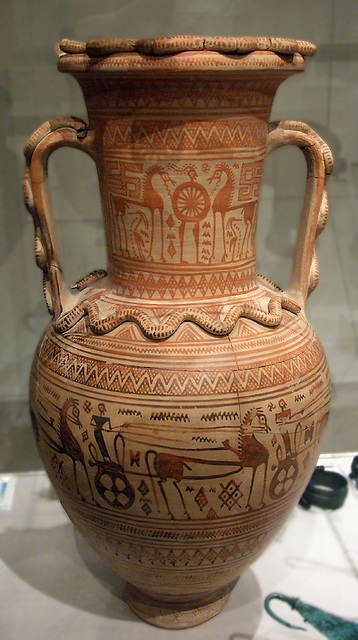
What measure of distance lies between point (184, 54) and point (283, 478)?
25.2 inches

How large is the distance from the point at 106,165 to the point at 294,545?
963 millimetres

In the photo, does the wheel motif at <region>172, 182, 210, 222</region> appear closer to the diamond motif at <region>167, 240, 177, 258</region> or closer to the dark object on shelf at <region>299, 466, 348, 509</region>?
the diamond motif at <region>167, 240, 177, 258</region>

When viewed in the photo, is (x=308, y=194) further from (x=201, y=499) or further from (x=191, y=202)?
(x=201, y=499)

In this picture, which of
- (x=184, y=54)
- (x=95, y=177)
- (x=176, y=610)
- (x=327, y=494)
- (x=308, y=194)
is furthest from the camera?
(x=95, y=177)

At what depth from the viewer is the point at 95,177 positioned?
172 cm

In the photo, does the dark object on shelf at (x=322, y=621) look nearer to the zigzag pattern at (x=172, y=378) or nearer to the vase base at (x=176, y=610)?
the vase base at (x=176, y=610)

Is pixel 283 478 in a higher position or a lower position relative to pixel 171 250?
lower

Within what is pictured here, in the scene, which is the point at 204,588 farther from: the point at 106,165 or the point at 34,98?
the point at 34,98

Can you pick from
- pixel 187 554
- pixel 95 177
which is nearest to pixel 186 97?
pixel 187 554

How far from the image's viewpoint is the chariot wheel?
0.97 metres

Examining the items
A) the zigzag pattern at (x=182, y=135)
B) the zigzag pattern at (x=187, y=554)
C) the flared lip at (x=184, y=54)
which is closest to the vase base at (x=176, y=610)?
the zigzag pattern at (x=187, y=554)

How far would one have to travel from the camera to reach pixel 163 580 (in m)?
1.07

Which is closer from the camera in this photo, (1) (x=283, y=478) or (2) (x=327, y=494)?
(1) (x=283, y=478)

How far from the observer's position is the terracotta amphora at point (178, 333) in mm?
→ 896
